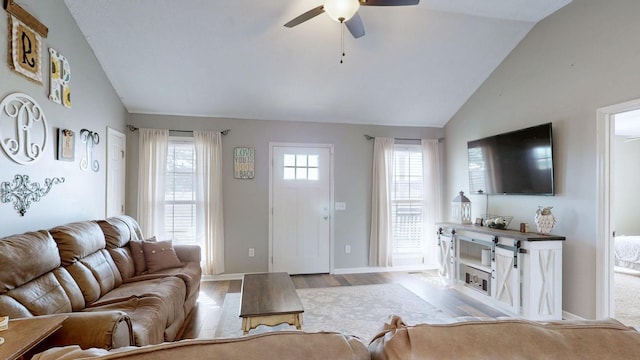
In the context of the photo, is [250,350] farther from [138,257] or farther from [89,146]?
[89,146]

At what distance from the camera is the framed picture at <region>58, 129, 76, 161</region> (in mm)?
2877

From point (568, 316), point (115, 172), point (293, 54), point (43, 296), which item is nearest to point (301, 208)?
point (293, 54)

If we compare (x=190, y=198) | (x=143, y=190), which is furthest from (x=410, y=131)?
(x=143, y=190)

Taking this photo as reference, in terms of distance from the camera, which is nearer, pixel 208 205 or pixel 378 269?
pixel 208 205

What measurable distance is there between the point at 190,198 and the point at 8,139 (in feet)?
8.05

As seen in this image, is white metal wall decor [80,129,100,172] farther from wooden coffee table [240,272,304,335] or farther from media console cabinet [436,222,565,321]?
media console cabinet [436,222,565,321]

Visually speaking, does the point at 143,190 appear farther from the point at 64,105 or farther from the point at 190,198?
the point at 64,105

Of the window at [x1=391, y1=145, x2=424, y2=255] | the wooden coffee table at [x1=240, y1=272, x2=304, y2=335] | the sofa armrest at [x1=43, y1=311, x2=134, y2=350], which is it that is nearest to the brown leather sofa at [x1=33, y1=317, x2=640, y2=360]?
the sofa armrest at [x1=43, y1=311, x2=134, y2=350]

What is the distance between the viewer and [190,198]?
463 centimetres

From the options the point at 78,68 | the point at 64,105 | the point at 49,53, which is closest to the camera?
the point at 49,53

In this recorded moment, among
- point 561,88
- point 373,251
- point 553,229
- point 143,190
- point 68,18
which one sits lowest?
point 373,251

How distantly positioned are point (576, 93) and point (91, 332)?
4447 mm

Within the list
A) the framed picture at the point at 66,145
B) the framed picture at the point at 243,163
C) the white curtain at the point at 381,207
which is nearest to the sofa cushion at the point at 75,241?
the framed picture at the point at 66,145

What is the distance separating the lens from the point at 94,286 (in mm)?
2447
